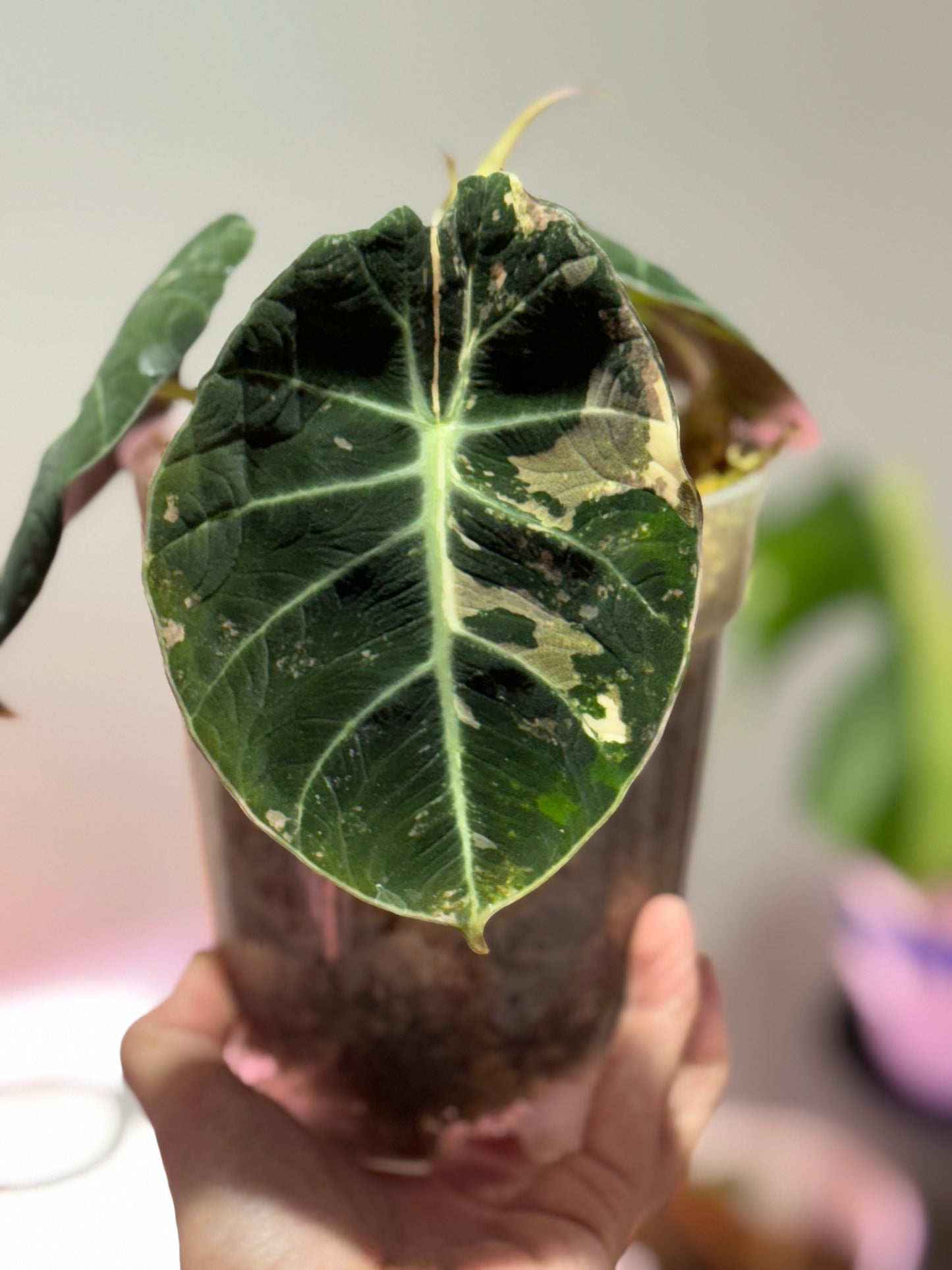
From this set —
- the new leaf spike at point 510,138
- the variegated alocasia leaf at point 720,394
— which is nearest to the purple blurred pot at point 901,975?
the variegated alocasia leaf at point 720,394

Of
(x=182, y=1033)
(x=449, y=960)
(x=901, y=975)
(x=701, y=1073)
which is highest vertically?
(x=449, y=960)

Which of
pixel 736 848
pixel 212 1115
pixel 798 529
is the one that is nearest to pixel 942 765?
pixel 798 529

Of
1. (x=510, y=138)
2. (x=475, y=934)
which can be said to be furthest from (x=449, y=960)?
(x=510, y=138)

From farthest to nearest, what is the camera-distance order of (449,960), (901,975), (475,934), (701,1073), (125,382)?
1. (901,975)
2. (701,1073)
3. (449,960)
4. (125,382)
5. (475,934)

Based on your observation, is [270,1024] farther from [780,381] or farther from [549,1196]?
[780,381]

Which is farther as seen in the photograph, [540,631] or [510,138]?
[510,138]

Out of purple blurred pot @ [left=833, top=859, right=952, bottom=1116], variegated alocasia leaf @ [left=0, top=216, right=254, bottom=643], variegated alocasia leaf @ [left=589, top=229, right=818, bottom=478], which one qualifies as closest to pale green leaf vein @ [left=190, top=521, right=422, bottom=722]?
variegated alocasia leaf @ [left=0, top=216, right=254, bottom=643]

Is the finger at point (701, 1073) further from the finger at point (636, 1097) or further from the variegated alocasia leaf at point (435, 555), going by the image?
the variegated alocasia leaf at point (435, 555)

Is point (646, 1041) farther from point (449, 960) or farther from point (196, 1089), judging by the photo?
point (196, 1089)
